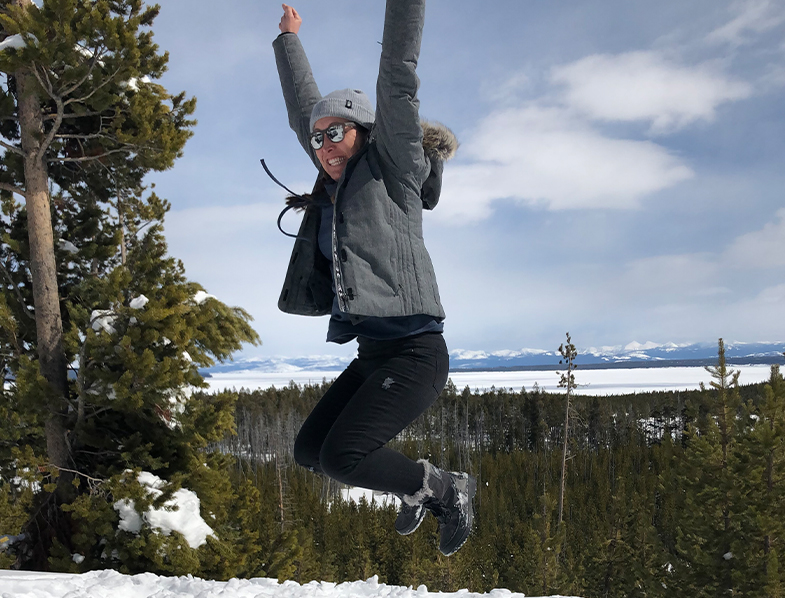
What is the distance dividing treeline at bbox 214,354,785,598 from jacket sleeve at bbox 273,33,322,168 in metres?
9.23

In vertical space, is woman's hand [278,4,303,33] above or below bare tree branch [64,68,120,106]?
below

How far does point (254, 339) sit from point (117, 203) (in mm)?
3228

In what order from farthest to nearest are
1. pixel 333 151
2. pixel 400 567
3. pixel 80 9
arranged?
1. pixel 400 567
2. pixel 80 9
3. pixel 333 151

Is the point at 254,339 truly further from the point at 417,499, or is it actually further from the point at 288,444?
the point at 288,444

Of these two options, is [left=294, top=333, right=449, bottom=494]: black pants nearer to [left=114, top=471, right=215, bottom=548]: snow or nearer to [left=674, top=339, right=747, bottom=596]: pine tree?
[left=114, top=471, right=215, bottom=548]: snow

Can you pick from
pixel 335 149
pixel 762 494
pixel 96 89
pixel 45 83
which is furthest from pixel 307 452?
pixel 762 494

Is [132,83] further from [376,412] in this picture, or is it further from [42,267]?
[376,412]

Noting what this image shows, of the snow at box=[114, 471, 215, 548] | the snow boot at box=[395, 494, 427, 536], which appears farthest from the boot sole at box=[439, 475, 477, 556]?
the snow at box=[114, 471, 215, 548]

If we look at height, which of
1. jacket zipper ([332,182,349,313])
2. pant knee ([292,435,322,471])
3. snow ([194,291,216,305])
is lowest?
pant knee ([292,435,322,471])

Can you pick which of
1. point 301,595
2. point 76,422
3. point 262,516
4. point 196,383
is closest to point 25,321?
point 76,422

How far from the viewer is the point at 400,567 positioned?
31297 mm

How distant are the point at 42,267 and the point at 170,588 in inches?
233

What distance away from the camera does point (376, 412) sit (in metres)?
2.30

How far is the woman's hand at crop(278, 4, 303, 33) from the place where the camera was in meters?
3.07
